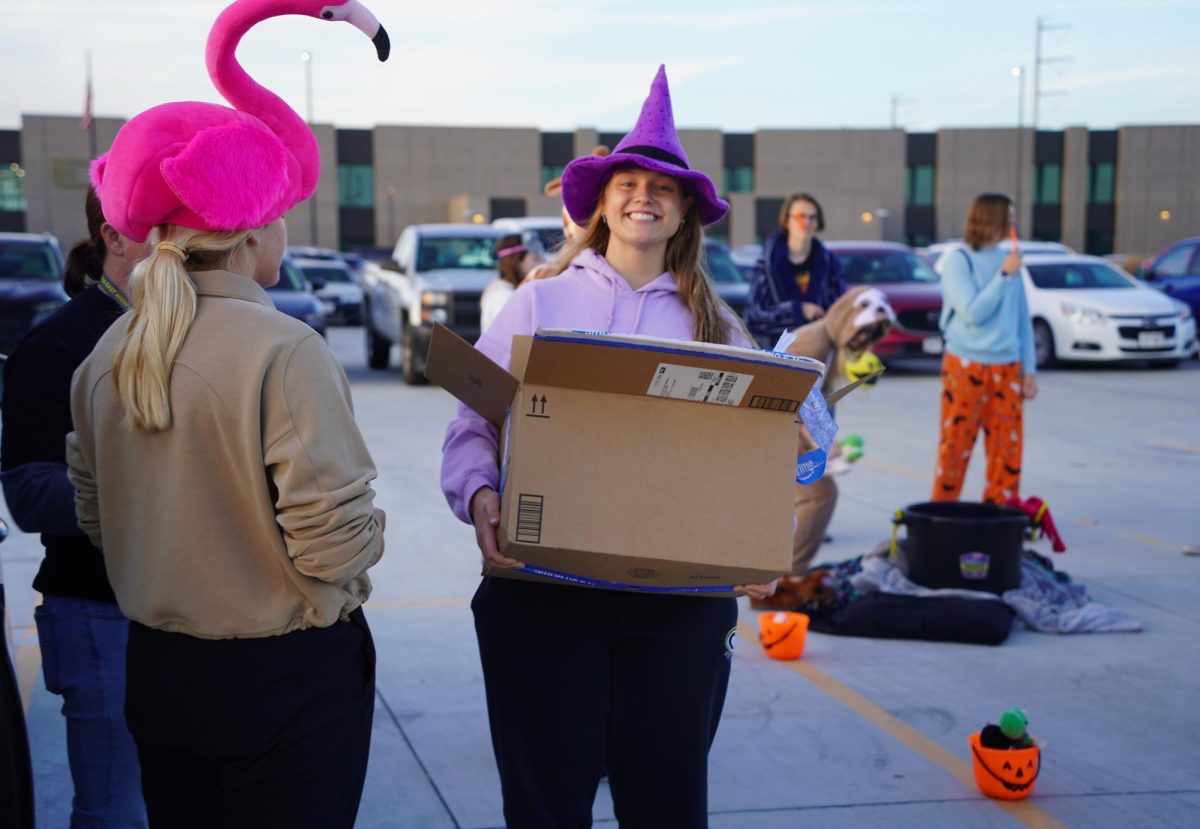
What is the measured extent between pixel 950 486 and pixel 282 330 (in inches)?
227

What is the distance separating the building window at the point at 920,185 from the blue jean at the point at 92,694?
60093 millimetres

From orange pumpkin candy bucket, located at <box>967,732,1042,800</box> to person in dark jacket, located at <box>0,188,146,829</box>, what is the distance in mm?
2475

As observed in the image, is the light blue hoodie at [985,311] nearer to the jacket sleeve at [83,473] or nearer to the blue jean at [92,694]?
the blue jean at [92,694]

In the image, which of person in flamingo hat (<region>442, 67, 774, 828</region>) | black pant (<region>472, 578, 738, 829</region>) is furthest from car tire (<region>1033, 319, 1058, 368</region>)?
black pant (<region>472, 578, 738, 829</region>)

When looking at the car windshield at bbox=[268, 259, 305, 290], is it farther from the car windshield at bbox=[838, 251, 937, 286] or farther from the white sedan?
the white sedan

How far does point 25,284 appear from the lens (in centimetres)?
1648

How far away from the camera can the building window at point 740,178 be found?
6016 cm

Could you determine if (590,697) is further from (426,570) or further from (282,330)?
(426,570)

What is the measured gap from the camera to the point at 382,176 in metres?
58.8

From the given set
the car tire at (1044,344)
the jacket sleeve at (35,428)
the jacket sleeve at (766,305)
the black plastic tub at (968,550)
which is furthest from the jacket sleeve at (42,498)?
the car tire at (1044,344)

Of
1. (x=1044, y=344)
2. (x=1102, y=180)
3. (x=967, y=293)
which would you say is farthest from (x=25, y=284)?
(x=1102, y=180)

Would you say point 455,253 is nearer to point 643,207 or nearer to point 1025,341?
point 1025,341

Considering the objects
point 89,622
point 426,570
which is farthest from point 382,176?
point 89,622

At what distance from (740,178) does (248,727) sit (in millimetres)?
59671
